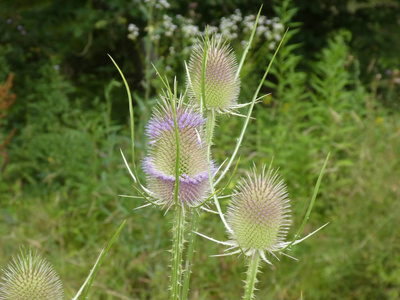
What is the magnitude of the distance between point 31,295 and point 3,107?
2.53 m

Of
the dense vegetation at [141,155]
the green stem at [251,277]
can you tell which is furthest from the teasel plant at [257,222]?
the dense vegetation at [141,155]

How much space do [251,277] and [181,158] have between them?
0.36 m

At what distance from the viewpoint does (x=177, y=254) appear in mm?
1286

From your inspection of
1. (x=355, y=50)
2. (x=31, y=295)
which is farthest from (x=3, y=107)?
(x=355, y=50)

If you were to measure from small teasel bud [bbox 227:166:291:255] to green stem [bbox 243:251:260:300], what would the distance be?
0.02 m

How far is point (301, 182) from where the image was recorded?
4.41 metres

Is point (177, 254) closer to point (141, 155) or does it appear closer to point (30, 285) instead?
point (30, 285)

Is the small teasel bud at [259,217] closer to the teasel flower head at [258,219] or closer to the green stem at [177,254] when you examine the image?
the teasel flower head at [258,219]

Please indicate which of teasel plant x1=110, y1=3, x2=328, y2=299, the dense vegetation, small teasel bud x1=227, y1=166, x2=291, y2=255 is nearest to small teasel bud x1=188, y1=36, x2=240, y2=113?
teasel plant x1=110, y1=3, x2=328, y2=299

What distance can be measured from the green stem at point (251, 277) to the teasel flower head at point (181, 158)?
210mm

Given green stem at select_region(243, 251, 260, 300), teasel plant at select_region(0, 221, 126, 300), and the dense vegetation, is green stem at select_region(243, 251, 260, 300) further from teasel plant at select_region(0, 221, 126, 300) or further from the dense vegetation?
the dense vegetation

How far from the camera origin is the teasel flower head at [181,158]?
140 centimetres

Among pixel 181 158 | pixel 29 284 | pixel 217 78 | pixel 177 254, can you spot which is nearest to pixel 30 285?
pixel 29 284

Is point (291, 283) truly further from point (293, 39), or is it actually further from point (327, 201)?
point (293, 39)
